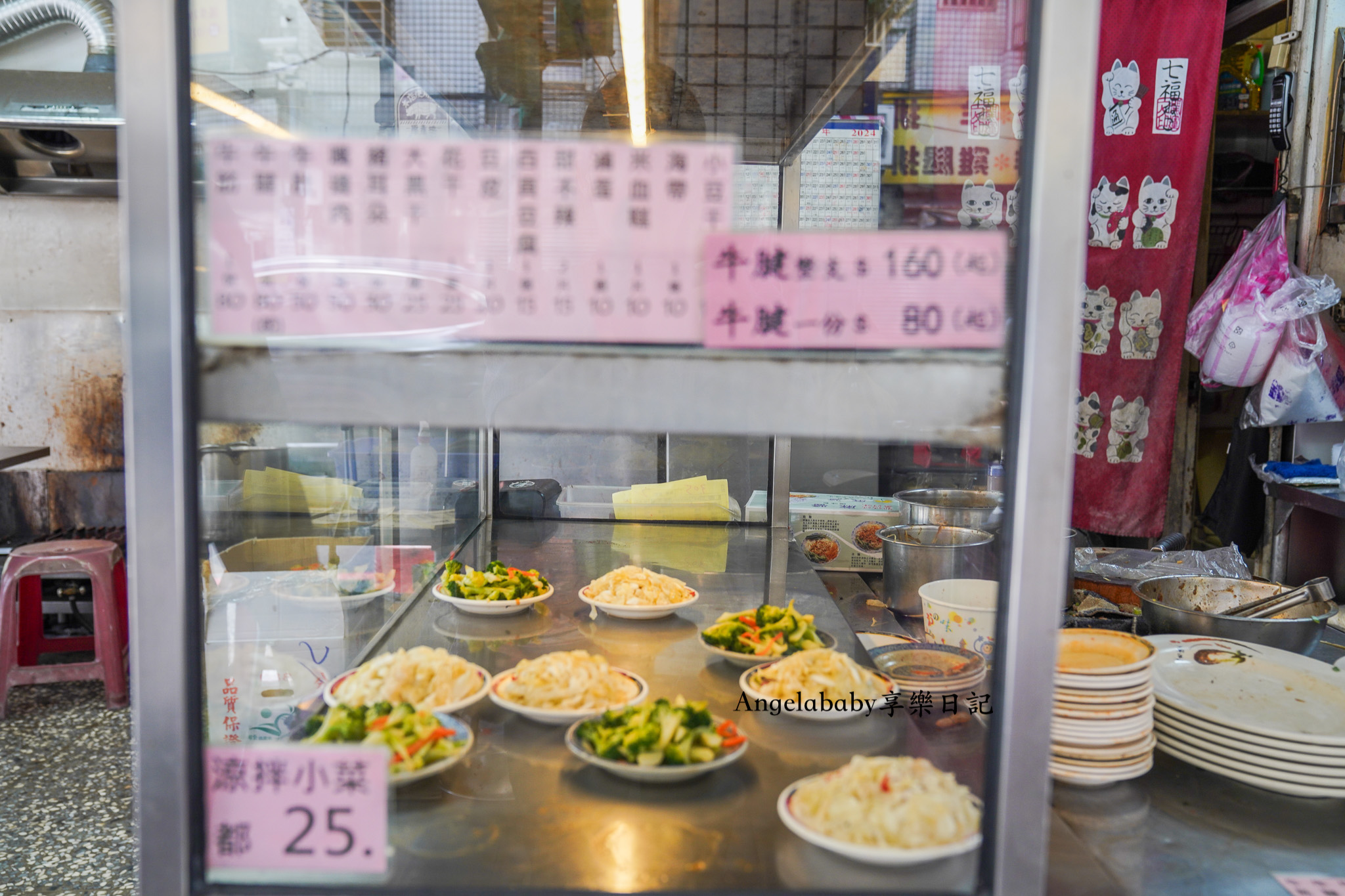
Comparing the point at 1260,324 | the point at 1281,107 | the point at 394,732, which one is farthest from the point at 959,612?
the point at 1281,107

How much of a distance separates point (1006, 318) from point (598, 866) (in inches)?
23.2

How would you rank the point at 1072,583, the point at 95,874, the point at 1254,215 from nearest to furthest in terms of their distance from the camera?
the point at 1072,583, the point at 95,874, the point at 1254,215

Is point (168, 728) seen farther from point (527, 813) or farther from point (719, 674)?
point (719, 674)

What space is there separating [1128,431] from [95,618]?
175 inches

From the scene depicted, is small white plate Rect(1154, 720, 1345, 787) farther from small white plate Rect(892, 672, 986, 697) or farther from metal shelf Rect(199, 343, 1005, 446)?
metal shelf Rect(199, 343, 1005, 446)

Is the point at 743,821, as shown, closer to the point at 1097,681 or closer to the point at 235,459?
the point at 1097,681

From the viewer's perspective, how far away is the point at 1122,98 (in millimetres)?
3514

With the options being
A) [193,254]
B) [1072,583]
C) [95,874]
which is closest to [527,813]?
[193,254]

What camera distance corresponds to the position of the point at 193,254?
667 mm

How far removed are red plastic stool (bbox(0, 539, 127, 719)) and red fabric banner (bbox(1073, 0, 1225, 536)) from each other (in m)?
4.00

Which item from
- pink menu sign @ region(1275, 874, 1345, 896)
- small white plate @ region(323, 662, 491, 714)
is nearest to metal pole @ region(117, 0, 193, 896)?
small white plate @ region(323, 662, 491, 714)

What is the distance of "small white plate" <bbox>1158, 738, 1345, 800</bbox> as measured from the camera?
1032 mm

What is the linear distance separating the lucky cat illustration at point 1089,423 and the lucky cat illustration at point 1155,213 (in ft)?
2.20

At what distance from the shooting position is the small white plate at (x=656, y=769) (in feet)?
3.06
